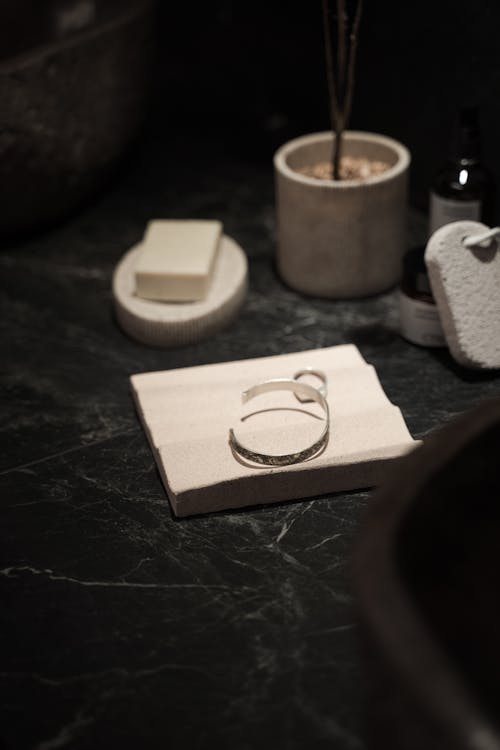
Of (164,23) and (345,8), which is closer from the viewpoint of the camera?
(345,8)

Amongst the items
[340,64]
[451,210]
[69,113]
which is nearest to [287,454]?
[451,210]

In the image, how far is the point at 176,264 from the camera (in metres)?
1.22

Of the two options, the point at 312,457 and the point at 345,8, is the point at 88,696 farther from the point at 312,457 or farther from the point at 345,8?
the point at 345,8

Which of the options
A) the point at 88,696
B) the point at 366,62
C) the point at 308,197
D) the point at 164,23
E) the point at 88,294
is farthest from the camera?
the point at 164,23

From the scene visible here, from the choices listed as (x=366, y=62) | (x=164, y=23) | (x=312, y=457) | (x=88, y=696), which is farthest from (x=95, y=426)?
(x=164, y=23)

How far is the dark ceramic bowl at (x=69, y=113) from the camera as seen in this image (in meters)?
1.27

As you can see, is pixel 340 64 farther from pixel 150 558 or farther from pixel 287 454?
pixel 150 558

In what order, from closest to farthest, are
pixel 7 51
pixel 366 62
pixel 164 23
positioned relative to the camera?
pixel 366 62, pixel 7 51, pixel 164 23

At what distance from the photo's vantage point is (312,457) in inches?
37.7

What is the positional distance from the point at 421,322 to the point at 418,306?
2 cm

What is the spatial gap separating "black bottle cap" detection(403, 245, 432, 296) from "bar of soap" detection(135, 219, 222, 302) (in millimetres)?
240

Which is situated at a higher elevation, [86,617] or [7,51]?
[7,51]

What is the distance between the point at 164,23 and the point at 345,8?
30.5 inches

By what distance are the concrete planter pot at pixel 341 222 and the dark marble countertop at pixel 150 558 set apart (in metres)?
0.03
